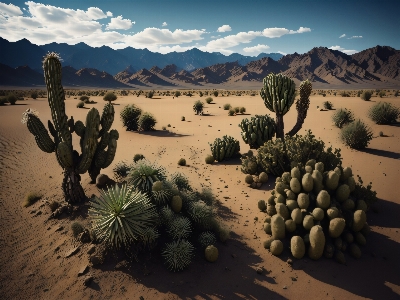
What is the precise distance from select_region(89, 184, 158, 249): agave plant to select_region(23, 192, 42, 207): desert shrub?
3924 mm

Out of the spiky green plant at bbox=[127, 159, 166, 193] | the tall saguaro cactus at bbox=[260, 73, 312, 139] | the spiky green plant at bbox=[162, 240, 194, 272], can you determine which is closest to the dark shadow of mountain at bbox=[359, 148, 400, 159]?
the tall saguaro cactus at bbox=[260, 73, 312, 139]

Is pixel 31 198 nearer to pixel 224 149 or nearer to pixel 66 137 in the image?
pixel 66 137

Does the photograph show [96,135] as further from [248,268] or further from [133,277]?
[248,268]

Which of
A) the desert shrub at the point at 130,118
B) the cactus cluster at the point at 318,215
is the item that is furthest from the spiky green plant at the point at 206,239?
the desert shrub at the point at 130,118

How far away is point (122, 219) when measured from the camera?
196 inches

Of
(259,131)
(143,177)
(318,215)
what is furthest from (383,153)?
(143,177)

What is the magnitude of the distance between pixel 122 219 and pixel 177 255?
4.18 feet

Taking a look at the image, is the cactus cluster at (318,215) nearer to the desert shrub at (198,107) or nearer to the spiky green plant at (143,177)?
the spiky green plant at (143,177)

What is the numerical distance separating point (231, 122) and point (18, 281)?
1694cm

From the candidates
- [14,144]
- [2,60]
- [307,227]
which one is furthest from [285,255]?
[2,60]

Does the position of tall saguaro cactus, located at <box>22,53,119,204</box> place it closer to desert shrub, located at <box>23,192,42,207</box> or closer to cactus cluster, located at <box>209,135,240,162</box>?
desert shrub, located at <box>23,192,42,207</box>

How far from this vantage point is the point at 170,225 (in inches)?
220

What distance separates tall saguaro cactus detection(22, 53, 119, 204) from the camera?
6875 millimetres

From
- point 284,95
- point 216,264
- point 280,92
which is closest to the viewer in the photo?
point 216,264
